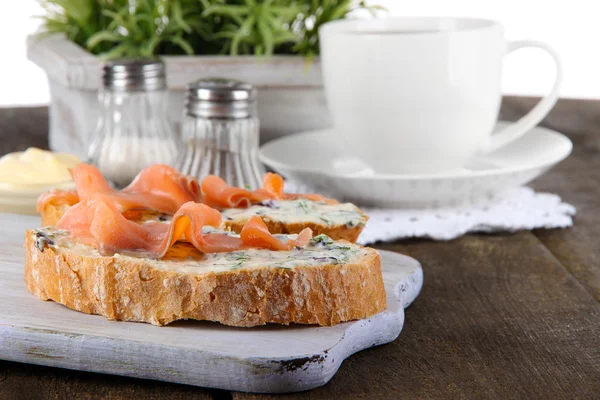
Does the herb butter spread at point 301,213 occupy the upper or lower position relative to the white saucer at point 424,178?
upper

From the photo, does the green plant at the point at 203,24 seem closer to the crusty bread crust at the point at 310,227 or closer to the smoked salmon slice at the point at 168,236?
the crusty bread crust at the point at 310,227

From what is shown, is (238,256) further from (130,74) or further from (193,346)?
(130,74)

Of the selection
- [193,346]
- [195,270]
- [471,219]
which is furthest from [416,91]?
[193,346]

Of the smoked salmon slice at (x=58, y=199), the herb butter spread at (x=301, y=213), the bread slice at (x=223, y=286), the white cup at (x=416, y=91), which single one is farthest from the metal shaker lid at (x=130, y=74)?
the bread slice at (x=223, y=286)

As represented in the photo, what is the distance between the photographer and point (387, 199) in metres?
2.11

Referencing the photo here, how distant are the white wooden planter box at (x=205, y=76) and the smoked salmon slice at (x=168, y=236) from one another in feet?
3.55

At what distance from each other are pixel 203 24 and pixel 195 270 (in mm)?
1589

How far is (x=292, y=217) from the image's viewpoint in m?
1.65

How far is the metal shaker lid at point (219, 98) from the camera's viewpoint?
205 centimetres

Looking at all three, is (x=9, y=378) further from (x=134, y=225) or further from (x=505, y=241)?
(x=505, y=241)

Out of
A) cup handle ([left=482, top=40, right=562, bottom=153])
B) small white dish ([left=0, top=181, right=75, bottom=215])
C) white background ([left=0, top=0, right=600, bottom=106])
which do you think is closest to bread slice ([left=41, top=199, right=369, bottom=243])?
small white dish ([left=0, top=181, right=75, bottom=215])

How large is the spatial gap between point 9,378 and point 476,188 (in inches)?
49.4

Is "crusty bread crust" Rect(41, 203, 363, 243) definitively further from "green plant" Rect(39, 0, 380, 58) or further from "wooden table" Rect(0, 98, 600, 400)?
"green plant" Rect(39, 0, 380, 58)

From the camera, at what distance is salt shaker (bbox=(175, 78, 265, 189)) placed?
2.06 m
